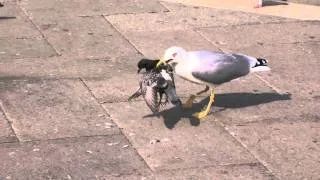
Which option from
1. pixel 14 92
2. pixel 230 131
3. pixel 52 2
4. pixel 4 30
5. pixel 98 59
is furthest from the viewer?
pixel 52 2

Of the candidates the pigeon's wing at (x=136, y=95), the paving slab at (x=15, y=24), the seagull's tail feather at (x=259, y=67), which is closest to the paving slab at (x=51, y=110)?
the pigeon's wing at (x=136, y=95)

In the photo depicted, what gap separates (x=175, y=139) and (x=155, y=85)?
0.59m

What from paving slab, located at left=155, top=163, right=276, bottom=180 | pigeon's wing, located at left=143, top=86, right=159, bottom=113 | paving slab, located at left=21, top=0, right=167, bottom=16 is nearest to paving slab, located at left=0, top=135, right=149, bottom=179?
paving slab, located at left=155, top=163, right=276, bottom=180

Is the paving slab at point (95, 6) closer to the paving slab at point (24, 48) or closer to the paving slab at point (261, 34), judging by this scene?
the paving slab at point (261, 34)

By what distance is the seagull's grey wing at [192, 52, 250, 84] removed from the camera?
797cm

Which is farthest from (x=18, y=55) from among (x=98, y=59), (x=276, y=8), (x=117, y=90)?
(x=276, y=8)

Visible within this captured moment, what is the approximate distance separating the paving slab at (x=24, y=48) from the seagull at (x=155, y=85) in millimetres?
2761

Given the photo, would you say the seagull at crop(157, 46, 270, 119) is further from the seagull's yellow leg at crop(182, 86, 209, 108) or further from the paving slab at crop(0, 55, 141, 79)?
the paving slab at crop(0, 55, 141, 79)

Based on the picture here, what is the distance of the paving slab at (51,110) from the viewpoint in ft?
25.9

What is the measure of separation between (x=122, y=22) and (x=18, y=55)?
219cm

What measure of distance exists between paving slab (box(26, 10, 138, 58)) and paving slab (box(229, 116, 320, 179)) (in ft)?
9.48

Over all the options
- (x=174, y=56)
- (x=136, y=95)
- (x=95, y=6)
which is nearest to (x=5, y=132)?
(x=136, y=95)

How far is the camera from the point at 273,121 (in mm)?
8344

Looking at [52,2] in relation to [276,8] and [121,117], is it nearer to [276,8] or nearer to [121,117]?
[276,8]
